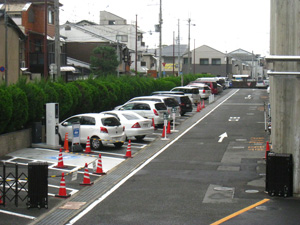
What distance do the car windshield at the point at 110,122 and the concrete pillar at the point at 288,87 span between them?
34.3 ft

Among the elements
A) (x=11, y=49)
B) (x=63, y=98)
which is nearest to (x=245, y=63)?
(x=11, y=49)

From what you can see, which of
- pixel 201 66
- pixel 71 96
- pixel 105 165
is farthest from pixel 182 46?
pixel 105 165

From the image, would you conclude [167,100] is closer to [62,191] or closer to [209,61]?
[62,191]

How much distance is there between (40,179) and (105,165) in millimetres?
7255

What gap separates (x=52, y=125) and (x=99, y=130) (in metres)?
2.24

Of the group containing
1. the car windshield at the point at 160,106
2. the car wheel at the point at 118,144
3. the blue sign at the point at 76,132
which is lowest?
the car wheel at the point at 118,144

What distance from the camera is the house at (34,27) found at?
5116 centimetres

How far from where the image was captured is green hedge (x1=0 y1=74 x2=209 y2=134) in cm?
2423

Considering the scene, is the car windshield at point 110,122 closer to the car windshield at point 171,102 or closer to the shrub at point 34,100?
the shrub at point 34,100

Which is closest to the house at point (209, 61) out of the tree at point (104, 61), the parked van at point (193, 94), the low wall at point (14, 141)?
the tree at point (104, 61)

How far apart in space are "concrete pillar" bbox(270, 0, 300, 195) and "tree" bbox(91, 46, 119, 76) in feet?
167

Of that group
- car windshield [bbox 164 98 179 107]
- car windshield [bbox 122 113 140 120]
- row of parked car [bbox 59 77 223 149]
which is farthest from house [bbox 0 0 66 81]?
car windshield [bbox 122 113 140 120]

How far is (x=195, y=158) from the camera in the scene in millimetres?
23422

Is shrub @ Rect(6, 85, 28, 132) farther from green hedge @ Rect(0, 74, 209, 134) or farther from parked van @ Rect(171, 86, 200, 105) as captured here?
parked van @ Rect(171, 86, 200, 105)
